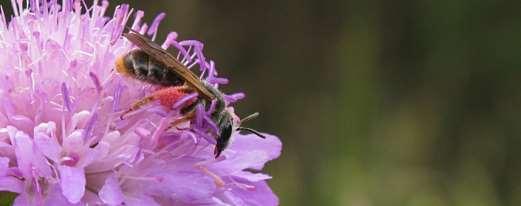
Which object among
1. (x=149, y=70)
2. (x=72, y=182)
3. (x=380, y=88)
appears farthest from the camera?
(x=380, y=88)

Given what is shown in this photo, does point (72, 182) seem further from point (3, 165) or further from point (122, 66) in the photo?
point (122, 66)

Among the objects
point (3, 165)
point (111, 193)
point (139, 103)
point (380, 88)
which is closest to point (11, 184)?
point (3, 165)

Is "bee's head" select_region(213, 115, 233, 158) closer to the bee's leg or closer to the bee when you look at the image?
the bee

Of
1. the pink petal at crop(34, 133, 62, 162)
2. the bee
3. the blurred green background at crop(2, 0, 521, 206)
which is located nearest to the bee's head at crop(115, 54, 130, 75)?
the bee

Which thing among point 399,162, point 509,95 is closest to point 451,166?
point 399,162

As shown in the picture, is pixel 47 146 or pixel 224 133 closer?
pixel 47 146

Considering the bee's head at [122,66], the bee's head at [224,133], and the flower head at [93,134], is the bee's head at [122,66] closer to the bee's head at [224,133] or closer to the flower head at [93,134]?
the flower head at [93,134]

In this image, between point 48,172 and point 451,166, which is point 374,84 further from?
point 48,172
